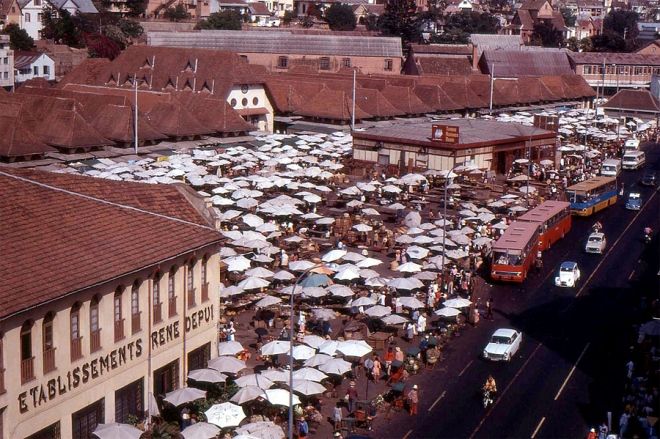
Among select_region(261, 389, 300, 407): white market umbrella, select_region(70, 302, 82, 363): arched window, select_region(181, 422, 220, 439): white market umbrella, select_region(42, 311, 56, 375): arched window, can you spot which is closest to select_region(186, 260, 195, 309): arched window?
select_region(261, 389, 300, 407): white market umbrella

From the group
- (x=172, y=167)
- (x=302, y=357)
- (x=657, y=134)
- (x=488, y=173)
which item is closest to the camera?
(x=302, y=357)

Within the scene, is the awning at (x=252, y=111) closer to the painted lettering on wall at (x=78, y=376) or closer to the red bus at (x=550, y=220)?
the red bus at (x=550, y=220)

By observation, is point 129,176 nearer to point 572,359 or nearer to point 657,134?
point 572,359

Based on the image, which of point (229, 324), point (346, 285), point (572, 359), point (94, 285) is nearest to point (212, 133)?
point (346, 285)

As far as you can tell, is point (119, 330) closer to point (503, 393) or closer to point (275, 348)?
point (275, 348)

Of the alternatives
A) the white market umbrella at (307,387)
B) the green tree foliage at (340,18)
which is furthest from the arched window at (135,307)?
the green tree foliage at (340,18)

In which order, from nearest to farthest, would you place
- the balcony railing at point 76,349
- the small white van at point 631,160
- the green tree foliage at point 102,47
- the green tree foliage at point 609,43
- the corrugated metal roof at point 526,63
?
the balcony railing at point 76,349
the small white van at point 631,160
the green tree foliage at point 102,47
the corrugated metal roof at point 526,63
the green tree foliage at point 609,43
